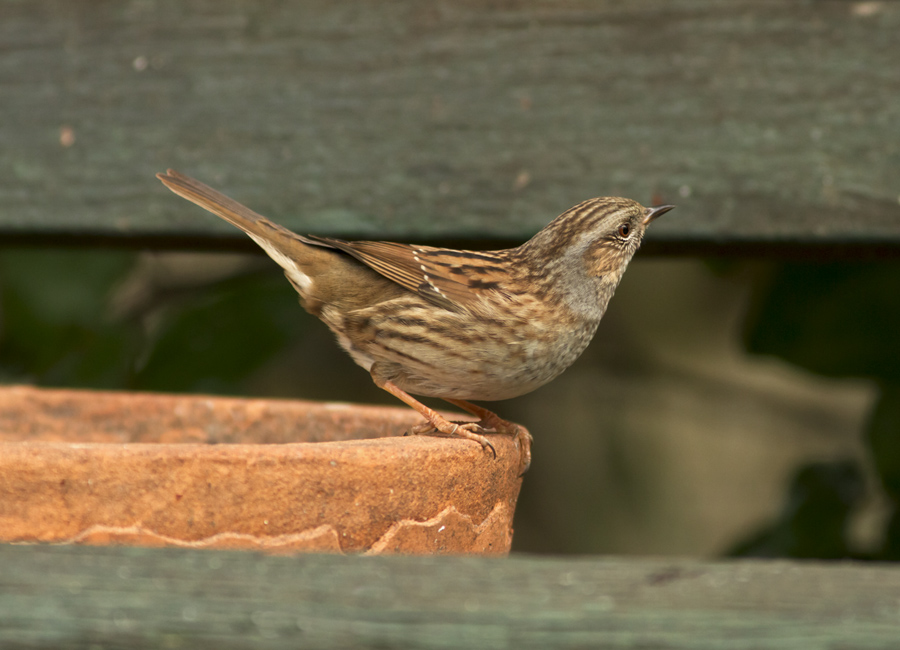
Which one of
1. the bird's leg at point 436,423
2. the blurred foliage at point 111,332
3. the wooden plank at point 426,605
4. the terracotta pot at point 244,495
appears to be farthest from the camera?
the blurred foliage at point 111,332

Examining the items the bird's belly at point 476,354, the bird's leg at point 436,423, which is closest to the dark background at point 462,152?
the bird's belly at point 476,354

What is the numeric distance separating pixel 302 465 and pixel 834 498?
1.83 m

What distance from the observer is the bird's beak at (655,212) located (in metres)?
2.26

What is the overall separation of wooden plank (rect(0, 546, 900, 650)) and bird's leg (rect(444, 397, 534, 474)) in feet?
4.17

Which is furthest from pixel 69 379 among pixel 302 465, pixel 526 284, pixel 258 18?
pixel 302 465

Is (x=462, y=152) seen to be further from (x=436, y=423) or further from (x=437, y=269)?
(x=436, y=423)

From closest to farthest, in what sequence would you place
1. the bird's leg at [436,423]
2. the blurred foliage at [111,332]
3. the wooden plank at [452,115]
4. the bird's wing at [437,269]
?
the bird's leg at [436,423]
the wooden plank at [452,115]
the bird's wing at [437,269]
the blurred foliage at [111,332]

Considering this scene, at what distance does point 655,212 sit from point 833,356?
0.70m

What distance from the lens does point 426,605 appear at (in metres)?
0.89

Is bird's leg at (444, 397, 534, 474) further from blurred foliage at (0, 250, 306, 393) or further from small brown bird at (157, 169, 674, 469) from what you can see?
blurred foliage at (0, 250, 306, 393)

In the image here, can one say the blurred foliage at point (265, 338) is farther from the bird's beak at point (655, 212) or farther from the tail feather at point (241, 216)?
the bird's beak at point (655, 212)

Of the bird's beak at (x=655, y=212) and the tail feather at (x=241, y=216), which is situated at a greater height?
the bird's beak at (x=655, y=212)

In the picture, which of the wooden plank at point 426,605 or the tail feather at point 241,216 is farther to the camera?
the tail feather at point 241,216

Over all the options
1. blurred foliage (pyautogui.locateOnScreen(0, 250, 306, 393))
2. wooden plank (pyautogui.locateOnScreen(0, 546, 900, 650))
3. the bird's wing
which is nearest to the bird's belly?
the bird's wing
